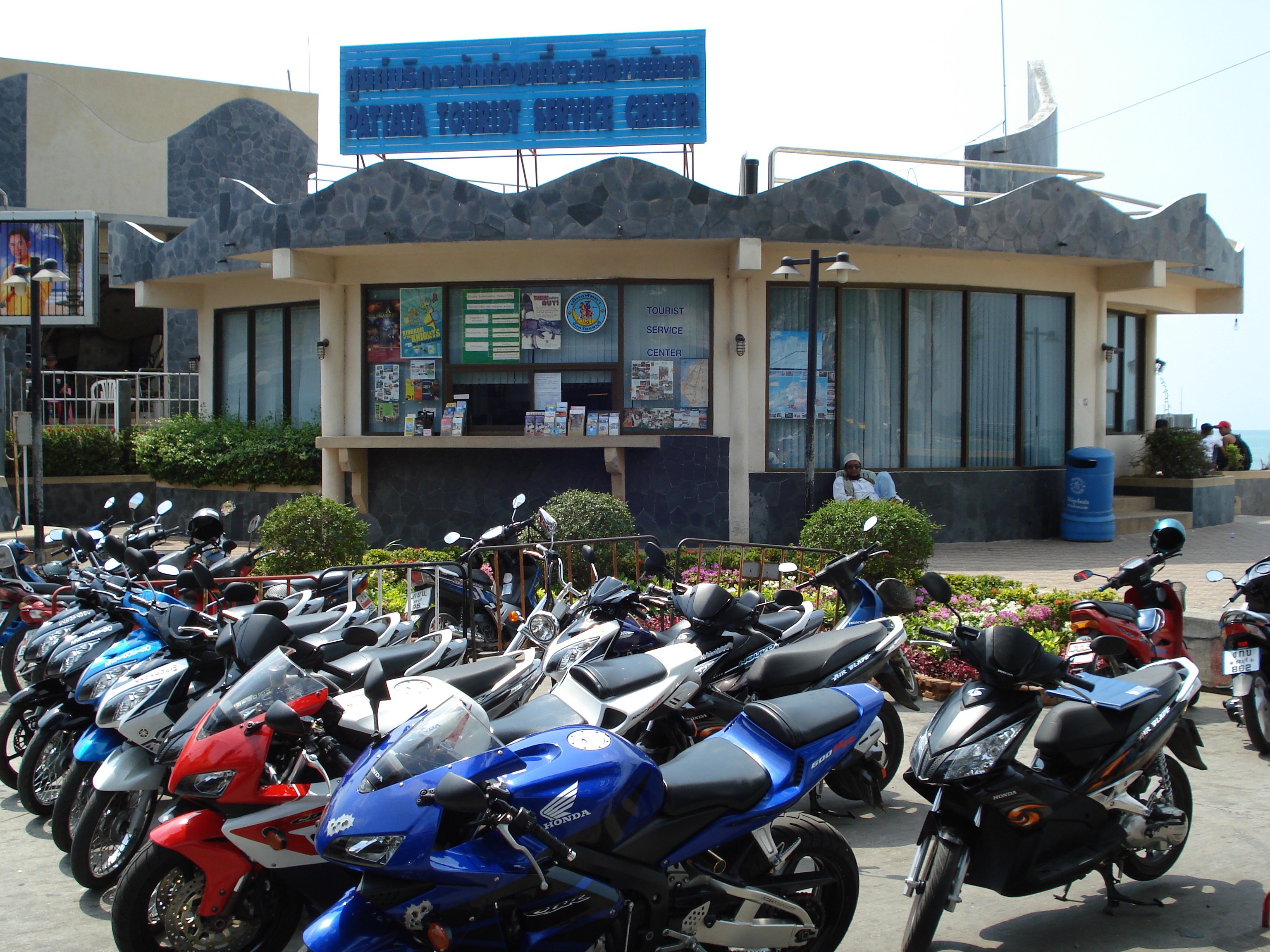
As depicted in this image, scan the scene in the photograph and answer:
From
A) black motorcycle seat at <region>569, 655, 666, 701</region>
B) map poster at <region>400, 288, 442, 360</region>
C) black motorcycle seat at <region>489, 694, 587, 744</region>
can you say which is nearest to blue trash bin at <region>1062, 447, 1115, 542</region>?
map poster at <region>400, 288, 442, 360</region>

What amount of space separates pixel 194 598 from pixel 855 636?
4.12 m

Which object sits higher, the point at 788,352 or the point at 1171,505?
the point at 788,352

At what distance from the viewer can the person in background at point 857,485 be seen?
1277 cm

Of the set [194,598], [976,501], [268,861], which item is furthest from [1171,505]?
[268,861]

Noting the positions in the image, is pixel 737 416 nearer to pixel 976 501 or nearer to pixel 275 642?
pixel 976 501

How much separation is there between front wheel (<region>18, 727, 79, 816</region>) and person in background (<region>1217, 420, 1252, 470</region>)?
2333 cm

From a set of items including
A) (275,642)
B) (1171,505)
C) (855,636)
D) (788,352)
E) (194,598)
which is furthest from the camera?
(1171,505)

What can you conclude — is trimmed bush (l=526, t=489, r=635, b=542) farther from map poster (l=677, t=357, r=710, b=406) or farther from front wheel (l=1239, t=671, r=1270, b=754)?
front wheel (l=1239, t=671, r=1270, b=754)

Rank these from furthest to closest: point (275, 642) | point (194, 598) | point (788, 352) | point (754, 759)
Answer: point (788, 352), point (194, 598), point (275, 642), point (754, 759)

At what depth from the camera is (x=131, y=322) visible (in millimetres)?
25312

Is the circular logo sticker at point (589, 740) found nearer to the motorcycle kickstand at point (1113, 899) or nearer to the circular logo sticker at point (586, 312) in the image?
the motorcycle kickstand at point (1113, 899)

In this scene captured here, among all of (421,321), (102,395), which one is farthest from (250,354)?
(102,395)

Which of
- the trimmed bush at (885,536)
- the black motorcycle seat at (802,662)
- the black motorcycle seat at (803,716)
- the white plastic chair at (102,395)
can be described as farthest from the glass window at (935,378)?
the white plastic chair at (102,395)

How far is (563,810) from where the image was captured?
2.93 m
